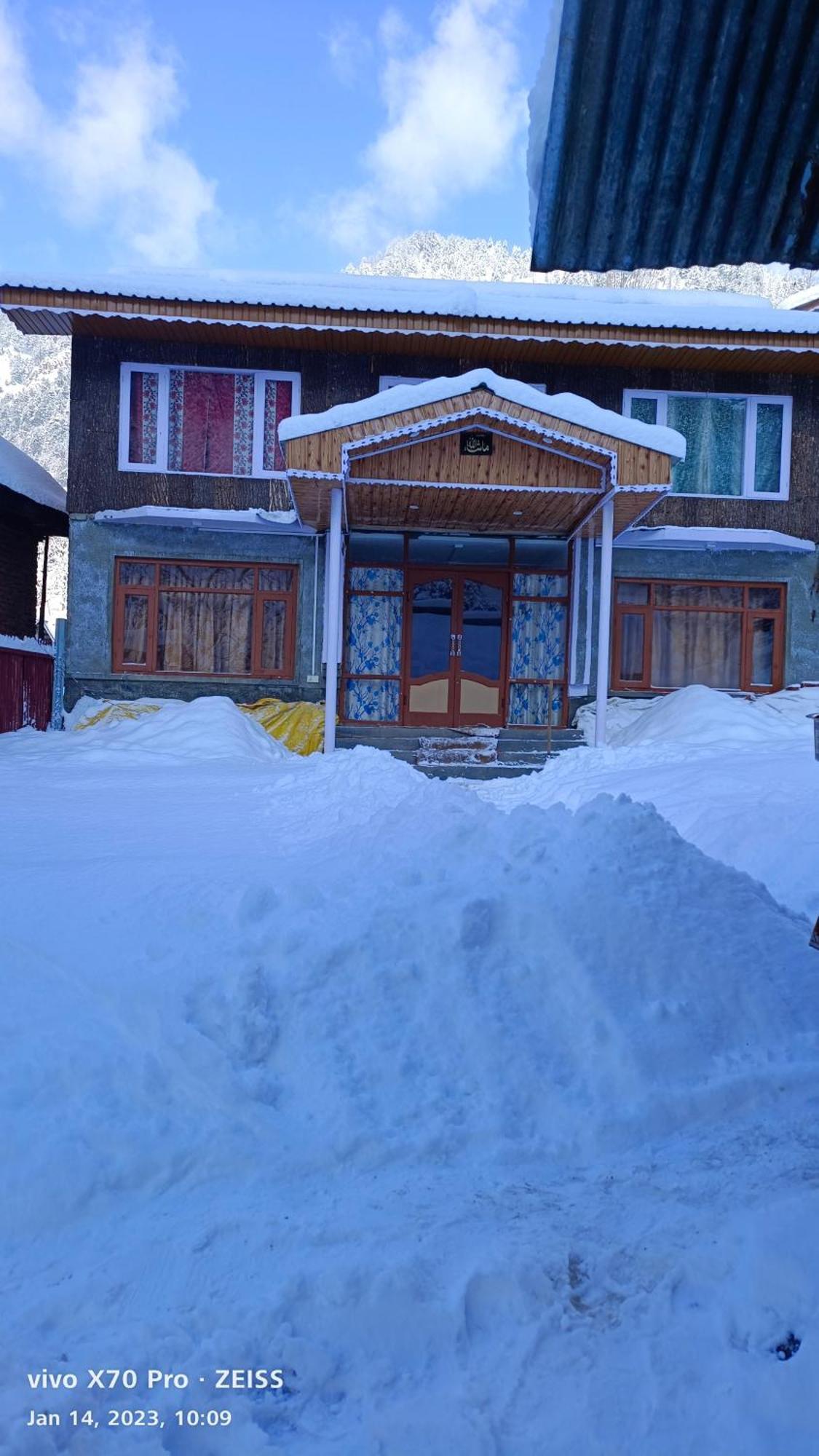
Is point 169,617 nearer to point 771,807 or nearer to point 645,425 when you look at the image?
point 645,425

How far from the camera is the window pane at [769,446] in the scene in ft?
48.0

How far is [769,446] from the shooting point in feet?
48.2

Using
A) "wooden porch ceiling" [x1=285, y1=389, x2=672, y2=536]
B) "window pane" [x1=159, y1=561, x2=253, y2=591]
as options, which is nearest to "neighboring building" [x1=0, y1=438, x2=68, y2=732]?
"window pane" [x1=159, y1=561, x2=253, y2=591]

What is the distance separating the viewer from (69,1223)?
2.88 meters

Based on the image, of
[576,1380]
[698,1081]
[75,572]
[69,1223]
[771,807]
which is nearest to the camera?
[576,1380]

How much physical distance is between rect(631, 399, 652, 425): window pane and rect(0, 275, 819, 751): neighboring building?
0.05 meters

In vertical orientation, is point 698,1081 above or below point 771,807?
below

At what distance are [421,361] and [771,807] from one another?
9.97 meters

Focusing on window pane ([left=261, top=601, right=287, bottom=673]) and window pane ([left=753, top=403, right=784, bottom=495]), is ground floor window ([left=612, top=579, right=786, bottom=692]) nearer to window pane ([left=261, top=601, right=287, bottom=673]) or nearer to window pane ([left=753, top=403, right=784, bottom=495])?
window pane ([left=753, top=403, right=784, bottom=495])

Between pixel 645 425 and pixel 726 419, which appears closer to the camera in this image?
pixel 645 425

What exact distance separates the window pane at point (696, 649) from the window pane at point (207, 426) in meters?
7.02

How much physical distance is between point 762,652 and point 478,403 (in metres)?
7.02

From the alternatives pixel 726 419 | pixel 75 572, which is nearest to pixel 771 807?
pixel 726 419

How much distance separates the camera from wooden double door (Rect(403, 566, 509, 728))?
14.2 m
